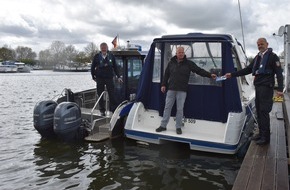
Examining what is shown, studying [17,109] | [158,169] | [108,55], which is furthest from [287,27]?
[17,109]

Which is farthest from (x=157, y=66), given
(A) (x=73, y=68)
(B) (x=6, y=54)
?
(B) (x=6, y=54)

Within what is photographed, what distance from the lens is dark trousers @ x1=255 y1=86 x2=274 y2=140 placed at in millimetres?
6012

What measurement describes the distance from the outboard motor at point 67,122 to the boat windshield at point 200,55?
2.19 meters

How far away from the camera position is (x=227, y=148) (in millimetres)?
6586

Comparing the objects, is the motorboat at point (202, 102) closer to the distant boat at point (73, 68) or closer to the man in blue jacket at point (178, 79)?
the man in blue jacket at point (178, 79)

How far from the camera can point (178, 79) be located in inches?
275

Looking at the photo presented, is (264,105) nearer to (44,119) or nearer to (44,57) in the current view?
(44,119)

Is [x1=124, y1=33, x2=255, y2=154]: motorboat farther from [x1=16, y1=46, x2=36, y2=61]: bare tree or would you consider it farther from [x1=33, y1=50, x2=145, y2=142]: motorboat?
[x1=16, y1=46, x2=36, y2=61]: bare tree

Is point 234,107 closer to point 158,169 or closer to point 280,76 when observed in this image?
point 280,76

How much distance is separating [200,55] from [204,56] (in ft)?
0.34

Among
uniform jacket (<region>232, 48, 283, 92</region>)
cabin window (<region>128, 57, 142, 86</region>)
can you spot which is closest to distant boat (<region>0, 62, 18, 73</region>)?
cabin window (<region>128, 57, 142, 86</region>)

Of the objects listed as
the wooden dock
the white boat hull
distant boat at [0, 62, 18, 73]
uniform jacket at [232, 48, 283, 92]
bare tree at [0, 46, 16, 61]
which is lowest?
the wooden dock

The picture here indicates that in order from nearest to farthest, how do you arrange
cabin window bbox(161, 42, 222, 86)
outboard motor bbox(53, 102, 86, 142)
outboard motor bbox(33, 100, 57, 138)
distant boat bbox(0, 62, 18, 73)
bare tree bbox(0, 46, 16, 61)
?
cabin window bbox(161, 42, 222, 86), outboard motor bbox(53, 102, 86, 142), outboard motor bbox(33, 100, 57, 138), distant boat bbox(0, 62, 18, 73), bare tree bbox(0, 46, 16, 61)

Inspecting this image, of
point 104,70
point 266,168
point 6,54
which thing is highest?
point 6,54
